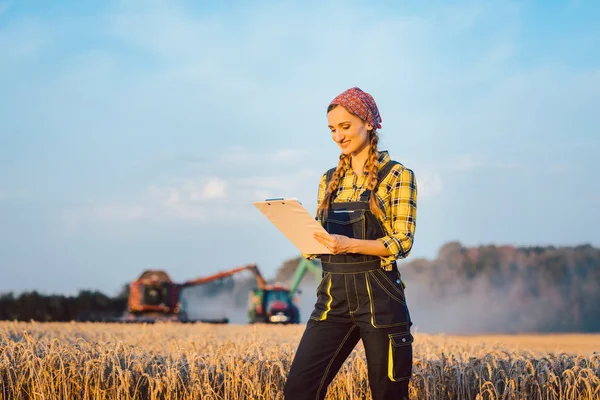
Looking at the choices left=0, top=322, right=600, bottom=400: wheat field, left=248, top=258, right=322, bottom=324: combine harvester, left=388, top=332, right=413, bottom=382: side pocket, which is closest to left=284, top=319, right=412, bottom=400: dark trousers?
left=388, top=332, right=413, bottom=382: side pocket

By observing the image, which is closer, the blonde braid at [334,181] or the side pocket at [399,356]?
the side pocket at [399,356]

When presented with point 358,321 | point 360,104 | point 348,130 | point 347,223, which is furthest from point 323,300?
point 360,104

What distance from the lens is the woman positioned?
4.24 m

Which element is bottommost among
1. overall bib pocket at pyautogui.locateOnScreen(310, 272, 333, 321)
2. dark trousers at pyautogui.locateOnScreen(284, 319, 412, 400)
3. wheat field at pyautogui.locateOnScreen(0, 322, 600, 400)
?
wheat field at pyautogui.locateOnScreen(0, 322, 600, 400)

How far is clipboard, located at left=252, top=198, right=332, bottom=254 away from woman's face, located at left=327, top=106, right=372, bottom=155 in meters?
0.62

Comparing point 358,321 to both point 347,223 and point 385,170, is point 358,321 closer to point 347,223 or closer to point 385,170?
point 347,223

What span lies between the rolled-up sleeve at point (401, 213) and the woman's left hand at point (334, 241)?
212 millimetres

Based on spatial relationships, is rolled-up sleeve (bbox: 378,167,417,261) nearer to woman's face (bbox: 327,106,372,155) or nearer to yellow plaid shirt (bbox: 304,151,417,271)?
yellow plaid shirt (bbox: 304,151,417,271)

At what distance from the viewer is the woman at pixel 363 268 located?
4.24m

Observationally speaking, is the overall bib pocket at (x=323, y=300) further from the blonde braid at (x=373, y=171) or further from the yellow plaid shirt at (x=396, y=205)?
the blonde braid at (x=373, y=171)

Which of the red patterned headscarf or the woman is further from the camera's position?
the red patterned headscarf

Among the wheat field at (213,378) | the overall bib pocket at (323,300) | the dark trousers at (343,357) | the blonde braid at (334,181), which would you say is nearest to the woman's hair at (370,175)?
the blonde braid at (334,181)

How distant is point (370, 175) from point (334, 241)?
1.77 ft

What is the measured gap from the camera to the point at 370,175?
441 cm
